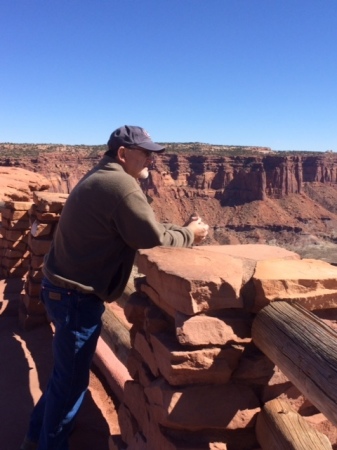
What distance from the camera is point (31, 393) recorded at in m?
3.46

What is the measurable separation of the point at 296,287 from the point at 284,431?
0.57 metres

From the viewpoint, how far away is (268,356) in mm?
1804

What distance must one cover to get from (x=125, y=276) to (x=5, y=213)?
4.29 m

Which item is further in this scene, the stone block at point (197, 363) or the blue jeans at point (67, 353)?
the blue jeans at point (67, 353)

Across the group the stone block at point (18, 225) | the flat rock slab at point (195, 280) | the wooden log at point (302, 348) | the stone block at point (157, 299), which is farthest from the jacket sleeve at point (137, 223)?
the stone block at point (18, 225)

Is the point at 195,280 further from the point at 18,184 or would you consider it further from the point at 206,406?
the point at 18,184

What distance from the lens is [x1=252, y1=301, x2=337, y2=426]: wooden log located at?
1.47m

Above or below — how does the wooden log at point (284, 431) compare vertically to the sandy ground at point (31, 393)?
above

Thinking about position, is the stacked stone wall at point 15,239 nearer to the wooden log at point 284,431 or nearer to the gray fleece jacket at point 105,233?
the gray fleece jacket at point 105,233

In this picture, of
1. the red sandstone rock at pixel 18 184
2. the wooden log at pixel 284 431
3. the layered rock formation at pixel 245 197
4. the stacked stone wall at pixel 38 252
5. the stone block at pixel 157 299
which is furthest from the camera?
the layered rock formation at pixel 245 197

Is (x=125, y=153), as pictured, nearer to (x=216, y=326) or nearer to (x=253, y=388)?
(x=216, y=326)

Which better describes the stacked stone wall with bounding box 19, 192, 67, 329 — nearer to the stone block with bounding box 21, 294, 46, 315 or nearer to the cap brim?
the stone block with bounding box 21, 294, 46, 315

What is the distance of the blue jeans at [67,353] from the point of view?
2332 mm

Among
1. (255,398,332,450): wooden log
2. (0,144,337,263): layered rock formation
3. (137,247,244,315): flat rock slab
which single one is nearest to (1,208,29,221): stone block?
(137,247,244,315): flat rock slab
